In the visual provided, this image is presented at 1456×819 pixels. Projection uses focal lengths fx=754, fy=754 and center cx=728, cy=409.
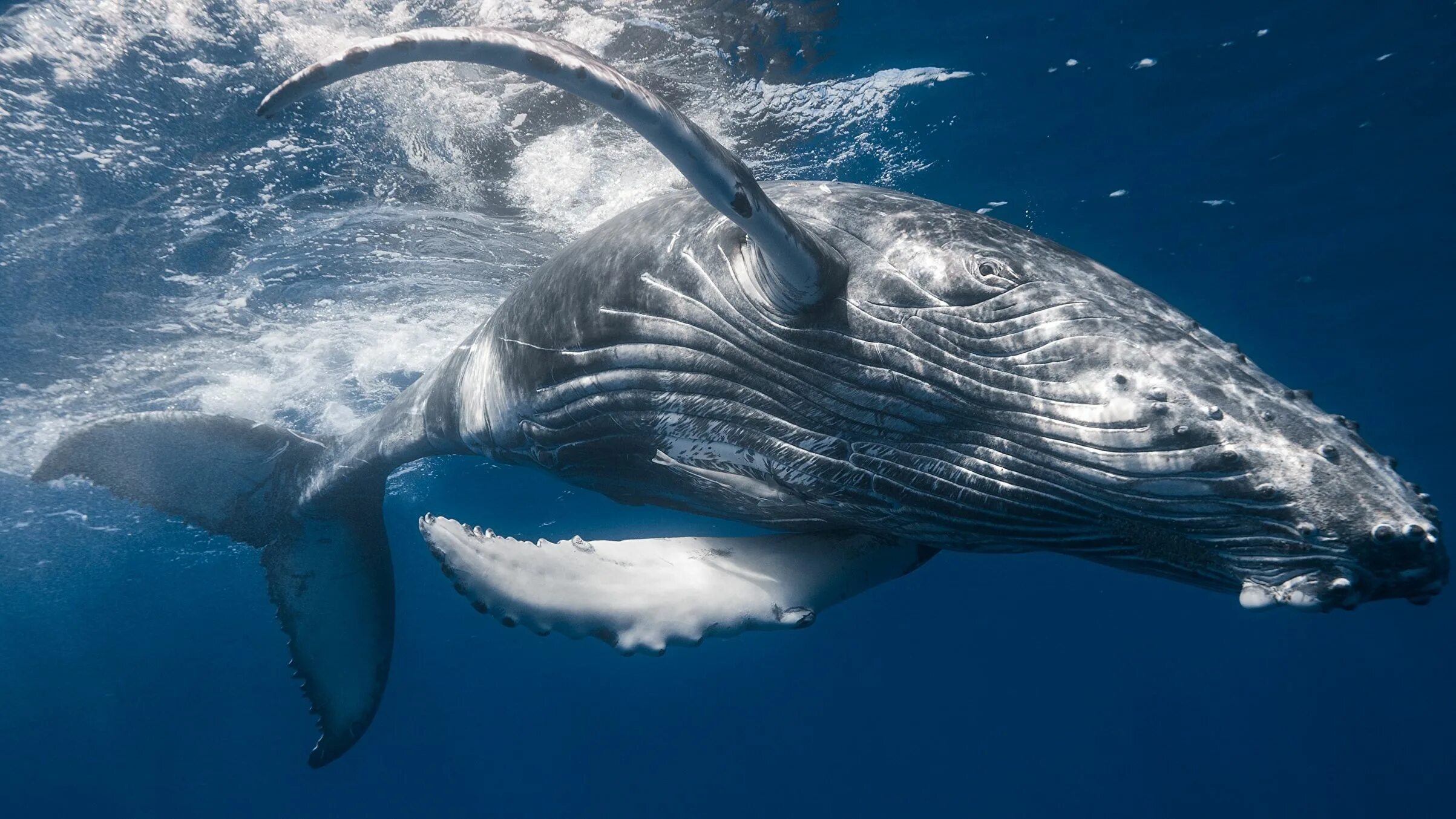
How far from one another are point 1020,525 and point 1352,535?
102cm

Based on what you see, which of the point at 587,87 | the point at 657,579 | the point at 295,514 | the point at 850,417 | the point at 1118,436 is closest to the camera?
the point at 587,87

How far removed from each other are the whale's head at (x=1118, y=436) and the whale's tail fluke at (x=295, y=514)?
17.9 feet

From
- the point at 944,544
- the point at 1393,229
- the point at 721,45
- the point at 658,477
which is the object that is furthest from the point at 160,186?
the point at 1393,229

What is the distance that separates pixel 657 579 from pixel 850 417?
120 centimetres

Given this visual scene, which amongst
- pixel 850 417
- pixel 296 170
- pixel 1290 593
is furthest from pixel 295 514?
pixel 1290 593

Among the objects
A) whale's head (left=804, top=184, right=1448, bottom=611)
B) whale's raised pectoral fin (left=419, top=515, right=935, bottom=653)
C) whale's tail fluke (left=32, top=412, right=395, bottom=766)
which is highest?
whale's head (left=804, top=184, right=1448, bottom=611)

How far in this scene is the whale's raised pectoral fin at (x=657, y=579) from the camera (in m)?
3.37

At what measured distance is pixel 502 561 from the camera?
3.47m

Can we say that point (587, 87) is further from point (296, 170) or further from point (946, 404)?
point (296, 170)

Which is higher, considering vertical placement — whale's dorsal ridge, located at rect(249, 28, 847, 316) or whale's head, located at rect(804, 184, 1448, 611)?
whale's dorsal ridge, located at rect(249, 28, 847, 316)

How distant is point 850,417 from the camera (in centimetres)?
324

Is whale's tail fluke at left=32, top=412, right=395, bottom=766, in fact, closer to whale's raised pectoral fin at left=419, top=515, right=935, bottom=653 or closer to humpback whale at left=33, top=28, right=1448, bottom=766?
humpback whale at left=33, top=28, right=1448, bottom=766

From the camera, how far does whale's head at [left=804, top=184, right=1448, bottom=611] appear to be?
2.36 metres

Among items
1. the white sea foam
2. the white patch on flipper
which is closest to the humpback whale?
the white patch on flipper
